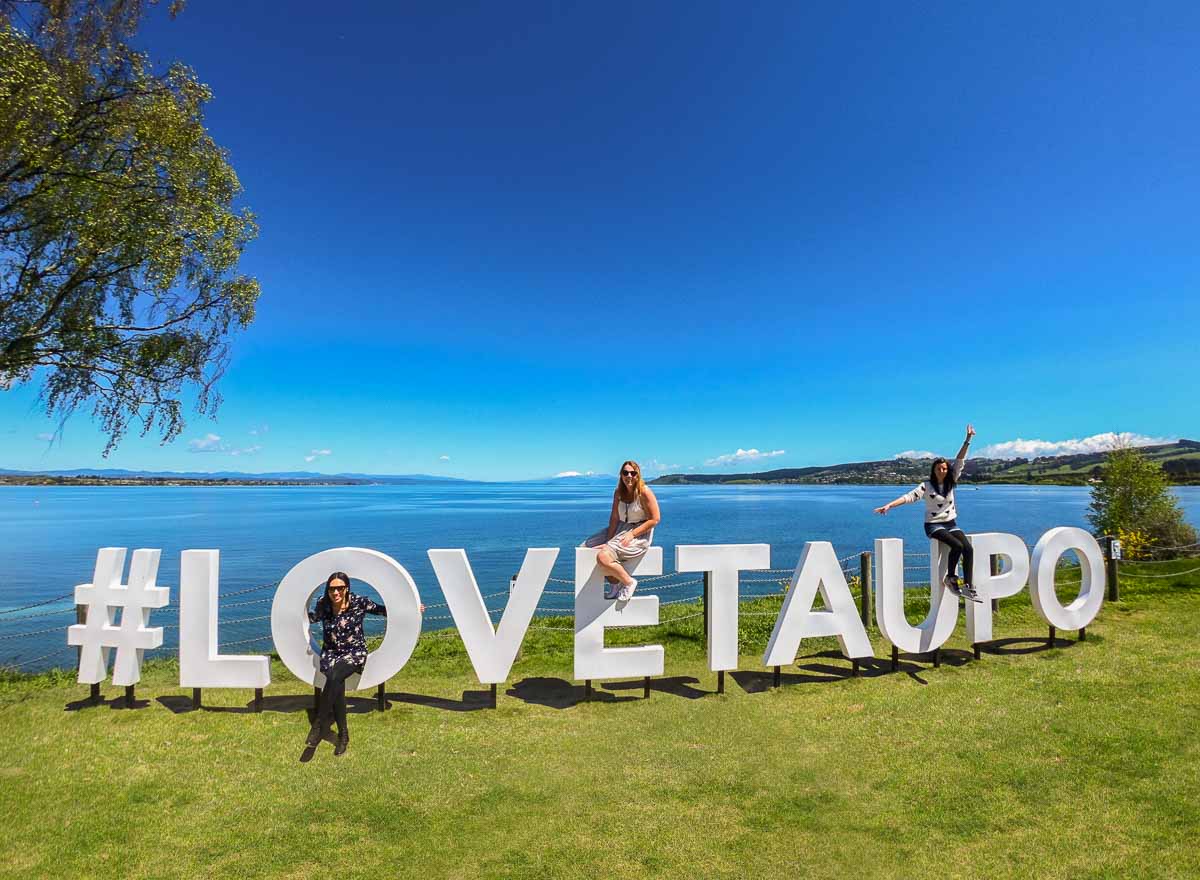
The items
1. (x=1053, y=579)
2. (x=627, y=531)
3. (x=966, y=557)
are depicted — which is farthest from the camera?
(x=1053, y=579)

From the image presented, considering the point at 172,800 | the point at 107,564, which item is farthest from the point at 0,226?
the point at 172,800

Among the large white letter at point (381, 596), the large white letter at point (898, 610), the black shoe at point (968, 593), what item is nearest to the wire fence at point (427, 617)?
the black shoe at point (968, 593)

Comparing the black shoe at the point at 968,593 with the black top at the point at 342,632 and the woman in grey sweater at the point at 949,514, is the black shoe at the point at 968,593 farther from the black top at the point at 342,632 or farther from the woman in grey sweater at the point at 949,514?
the black top at the point at 342,632

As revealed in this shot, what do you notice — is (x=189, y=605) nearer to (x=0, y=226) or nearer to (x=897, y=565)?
(x=0, y=226)

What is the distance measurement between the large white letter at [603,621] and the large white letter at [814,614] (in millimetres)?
1827

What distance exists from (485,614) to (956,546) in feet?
23.4

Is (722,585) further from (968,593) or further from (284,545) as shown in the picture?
(284,545)

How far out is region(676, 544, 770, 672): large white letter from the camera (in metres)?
8.08

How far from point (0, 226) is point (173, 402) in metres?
3.74

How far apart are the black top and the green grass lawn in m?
0.87

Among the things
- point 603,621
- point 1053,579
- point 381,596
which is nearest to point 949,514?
point 1053,579

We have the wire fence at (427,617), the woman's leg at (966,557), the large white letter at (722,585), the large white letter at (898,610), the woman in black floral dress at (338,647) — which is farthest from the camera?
the wire fence at (427,617)

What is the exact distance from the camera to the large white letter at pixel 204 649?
24.2ft

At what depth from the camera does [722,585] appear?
8211 millimetres
